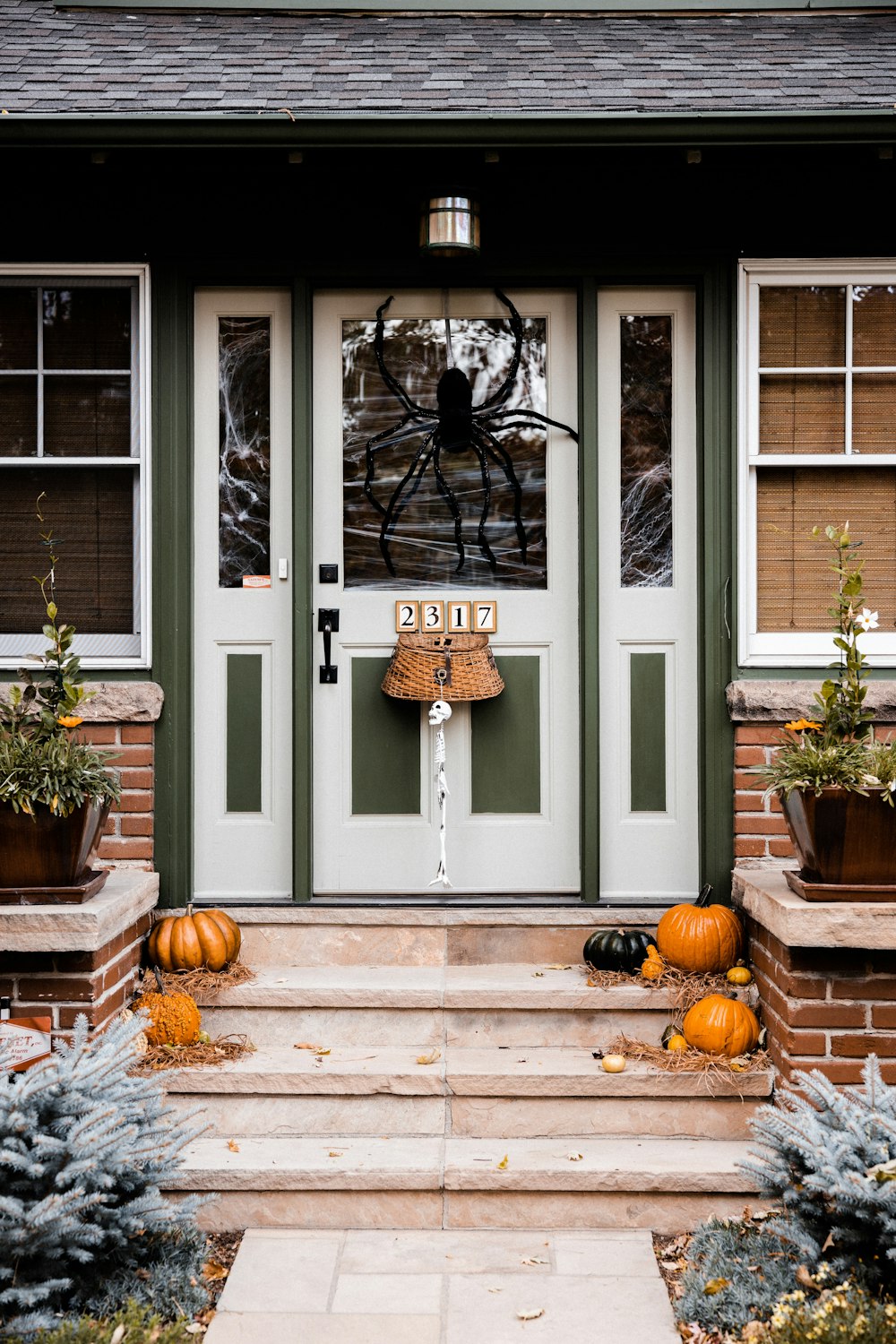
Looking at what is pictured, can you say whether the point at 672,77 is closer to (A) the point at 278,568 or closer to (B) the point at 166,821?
(A) the point at 278,568

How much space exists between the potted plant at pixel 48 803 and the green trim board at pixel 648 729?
1.89 metres

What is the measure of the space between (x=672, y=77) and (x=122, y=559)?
2.64m

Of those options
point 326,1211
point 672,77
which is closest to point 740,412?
point 672,77

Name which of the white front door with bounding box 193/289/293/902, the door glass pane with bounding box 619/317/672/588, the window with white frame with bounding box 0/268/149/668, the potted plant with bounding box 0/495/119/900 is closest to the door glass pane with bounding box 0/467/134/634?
the window with white frame with bounding box 0/268/149/668

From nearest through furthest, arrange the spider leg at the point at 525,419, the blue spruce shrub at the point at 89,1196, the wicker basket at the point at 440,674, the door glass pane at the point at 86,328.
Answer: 1. the blue spruce shrub at the point at 89,1196
2. the wicker basket at the point at 440,674
3. the door glass pane at the point at 86,328
4. the spider leg at the point at 525,419

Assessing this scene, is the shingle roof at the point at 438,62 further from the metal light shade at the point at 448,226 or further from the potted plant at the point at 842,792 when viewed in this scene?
the potted plant at the point at 842,792

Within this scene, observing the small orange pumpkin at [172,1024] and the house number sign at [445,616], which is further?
the house number sign at [445,616]

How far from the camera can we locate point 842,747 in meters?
3.58

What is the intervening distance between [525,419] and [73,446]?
5.55 ft

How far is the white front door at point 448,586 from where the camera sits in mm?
4484

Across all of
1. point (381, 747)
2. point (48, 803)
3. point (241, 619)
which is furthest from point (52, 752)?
point (381, 747)

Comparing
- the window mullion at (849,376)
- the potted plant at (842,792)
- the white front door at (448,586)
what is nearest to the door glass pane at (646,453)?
the white front door at (448,586)

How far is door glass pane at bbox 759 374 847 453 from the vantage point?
436 cm

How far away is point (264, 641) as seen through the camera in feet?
14.6
